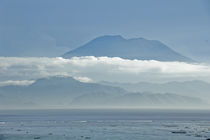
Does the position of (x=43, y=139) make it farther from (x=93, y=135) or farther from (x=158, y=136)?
(x=158, y=136)

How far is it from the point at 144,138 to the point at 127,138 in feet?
Result: 13.2

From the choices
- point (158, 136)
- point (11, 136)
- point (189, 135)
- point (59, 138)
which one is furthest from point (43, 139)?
point (189, 135)

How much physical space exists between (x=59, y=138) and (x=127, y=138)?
16.4 metres

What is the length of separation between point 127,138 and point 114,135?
6859 mm

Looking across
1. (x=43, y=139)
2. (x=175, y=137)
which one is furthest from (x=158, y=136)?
(x=43, y=139)

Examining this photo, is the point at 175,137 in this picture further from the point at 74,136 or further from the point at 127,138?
the point at 74,136

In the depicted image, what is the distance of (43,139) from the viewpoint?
92.2 m

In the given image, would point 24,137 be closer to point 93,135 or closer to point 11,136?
point 11,136

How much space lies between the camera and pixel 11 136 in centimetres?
9825

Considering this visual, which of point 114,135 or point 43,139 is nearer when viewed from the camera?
point 43,139

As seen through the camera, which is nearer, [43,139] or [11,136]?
[43,139]

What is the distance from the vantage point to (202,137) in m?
92.8

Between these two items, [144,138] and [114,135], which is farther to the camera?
[114,135]

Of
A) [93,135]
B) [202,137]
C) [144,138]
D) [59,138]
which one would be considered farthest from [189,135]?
[59,138]
